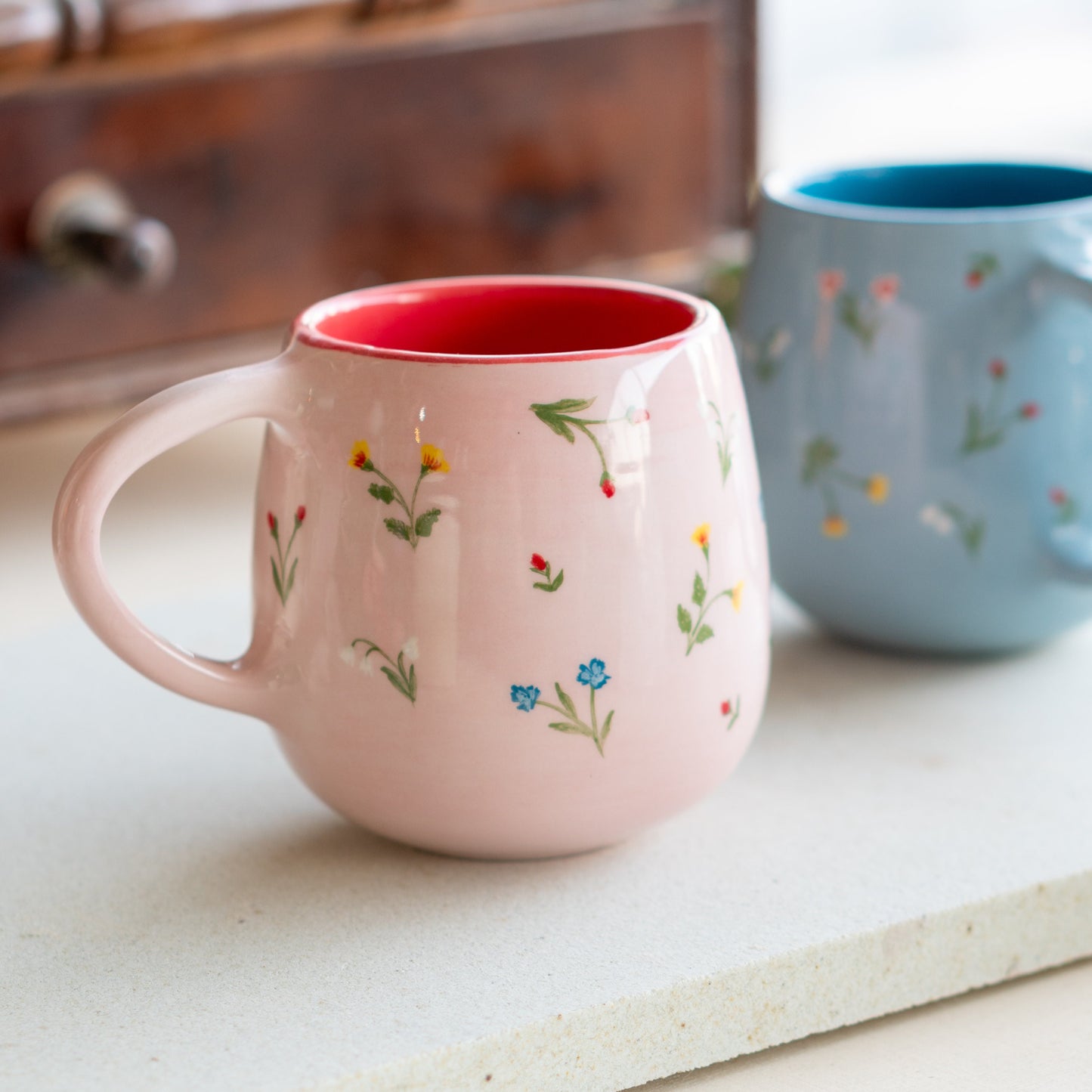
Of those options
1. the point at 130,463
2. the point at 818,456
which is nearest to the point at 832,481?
the point at 818,456

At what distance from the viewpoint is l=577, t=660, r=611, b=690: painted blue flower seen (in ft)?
1.24

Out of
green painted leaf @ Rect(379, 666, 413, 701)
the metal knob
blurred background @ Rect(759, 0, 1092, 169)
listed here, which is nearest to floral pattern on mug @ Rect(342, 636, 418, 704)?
green painted leaf @ Rect(379, 666, 413, 701)

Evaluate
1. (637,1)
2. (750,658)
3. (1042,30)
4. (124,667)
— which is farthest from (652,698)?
(1042,30)

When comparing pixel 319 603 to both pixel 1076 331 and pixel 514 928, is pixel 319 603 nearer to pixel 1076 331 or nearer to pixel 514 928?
pixel 514 928

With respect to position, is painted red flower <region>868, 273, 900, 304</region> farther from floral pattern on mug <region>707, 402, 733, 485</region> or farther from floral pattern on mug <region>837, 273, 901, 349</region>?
floral pattern on mug <region>707, 402, 733, 485</region>

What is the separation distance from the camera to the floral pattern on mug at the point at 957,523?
0.51 meters

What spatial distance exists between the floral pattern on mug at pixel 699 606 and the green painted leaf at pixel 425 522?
0.06 m

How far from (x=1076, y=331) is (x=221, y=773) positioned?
298mm

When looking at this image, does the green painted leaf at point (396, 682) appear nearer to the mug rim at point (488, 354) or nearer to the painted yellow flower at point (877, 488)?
the mug rim at point (488, 354)

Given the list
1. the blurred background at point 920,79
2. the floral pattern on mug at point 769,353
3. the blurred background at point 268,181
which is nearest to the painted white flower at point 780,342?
the floral pattern on mug at point 769,353

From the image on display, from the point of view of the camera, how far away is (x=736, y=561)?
40 centimetres

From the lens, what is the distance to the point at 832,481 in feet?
1.70

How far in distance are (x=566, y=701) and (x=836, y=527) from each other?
176 mm

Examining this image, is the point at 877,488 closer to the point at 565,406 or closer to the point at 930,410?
the point at 930,410
